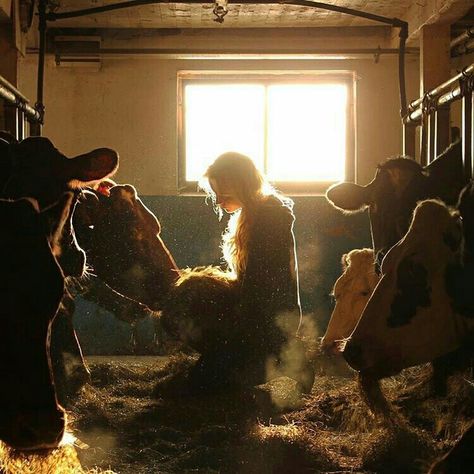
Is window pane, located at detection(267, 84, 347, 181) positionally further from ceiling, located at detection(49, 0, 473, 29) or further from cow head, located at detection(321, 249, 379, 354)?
cow head, located at detection(321, 249, 379, 354)

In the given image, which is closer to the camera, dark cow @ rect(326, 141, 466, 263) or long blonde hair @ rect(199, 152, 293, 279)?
dark cow @ rect(326, 141, 466, 263)

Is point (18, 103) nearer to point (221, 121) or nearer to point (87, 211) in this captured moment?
point (87, 211)

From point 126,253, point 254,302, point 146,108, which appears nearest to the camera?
point 254,302

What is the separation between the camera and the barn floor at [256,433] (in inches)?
159

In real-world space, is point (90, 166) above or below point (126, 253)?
above

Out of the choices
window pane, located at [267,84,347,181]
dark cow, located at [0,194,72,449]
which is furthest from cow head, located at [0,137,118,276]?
window pane, located at [267,84,347,181]

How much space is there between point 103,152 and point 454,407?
2367 mm

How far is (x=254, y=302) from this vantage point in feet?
18.4

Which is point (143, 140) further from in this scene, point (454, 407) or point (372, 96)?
point (454, 407)

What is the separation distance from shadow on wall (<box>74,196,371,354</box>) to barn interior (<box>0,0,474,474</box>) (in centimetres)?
1

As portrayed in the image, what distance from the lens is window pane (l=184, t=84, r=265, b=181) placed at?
9.52 meters

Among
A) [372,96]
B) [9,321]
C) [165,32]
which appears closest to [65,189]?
[9,321]

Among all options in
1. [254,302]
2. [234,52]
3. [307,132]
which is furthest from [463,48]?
[254,302]

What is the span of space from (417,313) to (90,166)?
1563 mm
